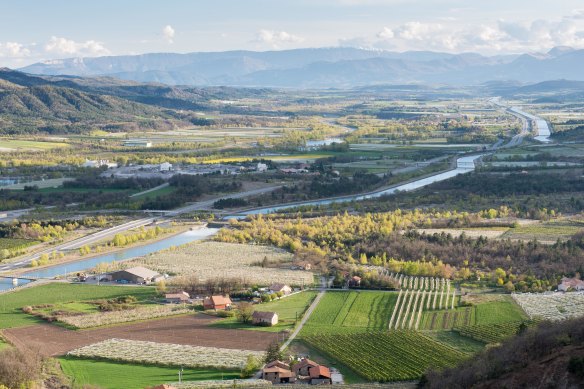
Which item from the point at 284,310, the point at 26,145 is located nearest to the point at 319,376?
the point at 284,310

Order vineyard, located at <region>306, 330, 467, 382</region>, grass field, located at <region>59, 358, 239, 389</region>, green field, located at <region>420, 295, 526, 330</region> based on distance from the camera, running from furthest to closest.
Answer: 1. green field, located at <region>420, 295, 526, 330</region>
2. vineyard, located at <region>306, 330, 467, 382</region>
3. grass field, located at <region>59, 358, 239, 389</region>

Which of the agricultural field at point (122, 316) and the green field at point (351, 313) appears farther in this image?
the agricultural field at point (122, 316)

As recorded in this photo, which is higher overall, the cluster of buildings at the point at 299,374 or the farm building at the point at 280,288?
the cluster of buildings at the point at 299,374

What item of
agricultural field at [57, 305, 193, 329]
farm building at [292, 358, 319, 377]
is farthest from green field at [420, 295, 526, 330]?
agricultural field at [57, 305, 193, 329]

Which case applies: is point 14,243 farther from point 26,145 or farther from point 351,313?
point 26,145

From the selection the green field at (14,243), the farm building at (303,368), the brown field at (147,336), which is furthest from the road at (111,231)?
the farm building at (303,368)

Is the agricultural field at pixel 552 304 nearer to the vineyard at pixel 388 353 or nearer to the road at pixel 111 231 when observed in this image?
the vineyard at pixel 388 353

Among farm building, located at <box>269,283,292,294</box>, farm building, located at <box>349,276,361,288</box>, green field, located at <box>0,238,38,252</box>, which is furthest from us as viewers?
green field, located at <box>0,238,38,252</box>

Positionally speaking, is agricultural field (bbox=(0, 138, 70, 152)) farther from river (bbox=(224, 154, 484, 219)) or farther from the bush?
the bush
